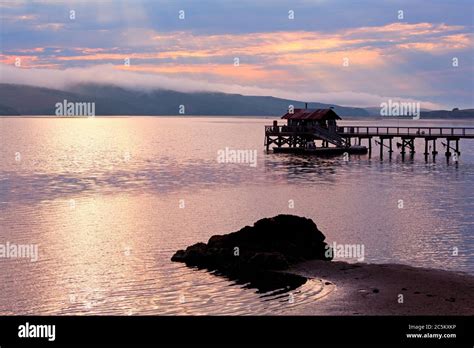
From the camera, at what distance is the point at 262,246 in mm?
28172

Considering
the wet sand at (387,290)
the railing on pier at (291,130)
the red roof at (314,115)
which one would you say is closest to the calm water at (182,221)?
the wet sand at (387,290)

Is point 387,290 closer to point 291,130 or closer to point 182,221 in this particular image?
point 182,221

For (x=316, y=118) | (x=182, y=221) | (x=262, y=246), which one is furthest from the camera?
(x=316, y=118)

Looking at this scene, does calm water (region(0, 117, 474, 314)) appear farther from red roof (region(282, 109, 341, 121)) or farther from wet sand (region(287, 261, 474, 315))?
red roof (region(282, 109, 341, 121))

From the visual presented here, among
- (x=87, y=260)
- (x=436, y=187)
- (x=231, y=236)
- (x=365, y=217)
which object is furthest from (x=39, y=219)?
(x=436, y=187)

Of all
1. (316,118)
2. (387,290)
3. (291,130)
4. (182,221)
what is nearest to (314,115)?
(316,118)

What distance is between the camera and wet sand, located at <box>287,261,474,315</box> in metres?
21.0

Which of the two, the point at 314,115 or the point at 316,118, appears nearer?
the point at 316,118

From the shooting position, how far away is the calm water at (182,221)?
23.7 m

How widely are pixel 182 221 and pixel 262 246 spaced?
13394 millimetres

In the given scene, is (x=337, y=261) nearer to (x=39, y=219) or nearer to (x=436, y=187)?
(x=39, y=219)

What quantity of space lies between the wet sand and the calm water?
992 millimetres

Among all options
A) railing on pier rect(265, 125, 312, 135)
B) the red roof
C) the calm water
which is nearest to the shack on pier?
the red roof

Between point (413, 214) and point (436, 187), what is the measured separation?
16.9 meters
